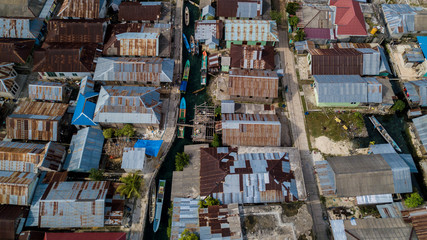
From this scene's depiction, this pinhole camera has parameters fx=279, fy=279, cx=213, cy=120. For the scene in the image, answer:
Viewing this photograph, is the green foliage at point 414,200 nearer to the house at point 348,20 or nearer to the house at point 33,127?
the house at point 348,20

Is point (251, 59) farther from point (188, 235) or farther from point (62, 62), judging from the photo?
point (62, 62)

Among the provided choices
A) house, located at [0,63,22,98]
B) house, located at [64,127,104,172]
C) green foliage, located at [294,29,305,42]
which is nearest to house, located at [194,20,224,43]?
green foliage, located at [294,29,305,42]

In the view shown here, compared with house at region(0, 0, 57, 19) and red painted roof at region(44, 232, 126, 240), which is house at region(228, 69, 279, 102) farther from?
house at region(0, 0, 57, 19)

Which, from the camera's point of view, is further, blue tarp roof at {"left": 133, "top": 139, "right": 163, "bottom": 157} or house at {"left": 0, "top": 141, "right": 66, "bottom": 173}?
blue tarp roof at {"left": 133, "top": 139, "right": 163, "bottom": 157}

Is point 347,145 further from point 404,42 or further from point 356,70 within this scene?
point 404,42

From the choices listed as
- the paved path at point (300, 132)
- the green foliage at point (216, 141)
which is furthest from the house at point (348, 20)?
the green foliage at point (216, 141)

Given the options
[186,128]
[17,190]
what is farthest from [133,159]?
[17,190]
